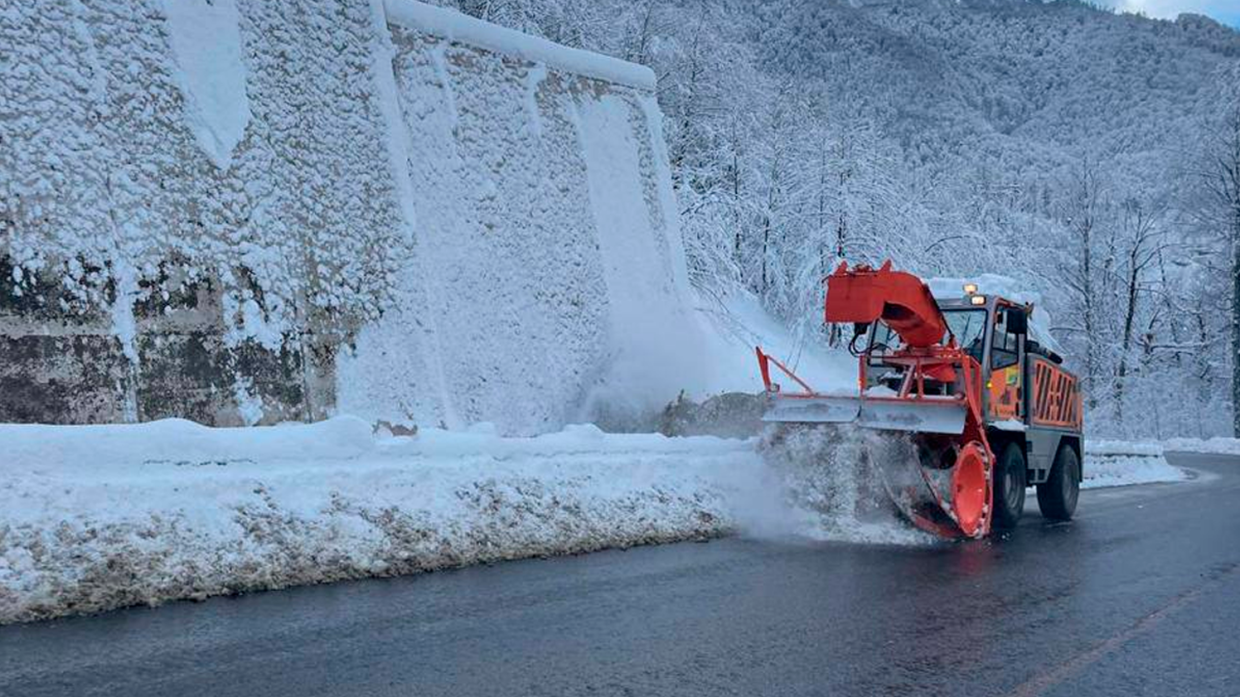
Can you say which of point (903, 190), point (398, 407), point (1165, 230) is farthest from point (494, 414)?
point (1165, 230)

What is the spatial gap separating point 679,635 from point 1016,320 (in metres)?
8.75

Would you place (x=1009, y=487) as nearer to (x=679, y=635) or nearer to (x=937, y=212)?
(x=679, y=635)

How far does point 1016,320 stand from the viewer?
1322 cm

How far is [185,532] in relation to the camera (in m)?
6.81

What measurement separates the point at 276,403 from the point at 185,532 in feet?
15.3

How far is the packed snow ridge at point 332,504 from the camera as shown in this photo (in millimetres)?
6324

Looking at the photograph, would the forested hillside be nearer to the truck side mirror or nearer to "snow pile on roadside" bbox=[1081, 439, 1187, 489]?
"snow pile on roadside" bbox=[1081, 439, 1187, 489]

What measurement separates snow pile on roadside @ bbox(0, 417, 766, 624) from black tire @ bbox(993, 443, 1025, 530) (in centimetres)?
415

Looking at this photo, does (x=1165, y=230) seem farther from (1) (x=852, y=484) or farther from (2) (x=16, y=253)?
(2) (x=16, y=253)

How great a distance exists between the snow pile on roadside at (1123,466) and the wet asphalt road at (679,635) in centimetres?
1417

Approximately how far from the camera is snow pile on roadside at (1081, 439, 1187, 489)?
22609 millimetres

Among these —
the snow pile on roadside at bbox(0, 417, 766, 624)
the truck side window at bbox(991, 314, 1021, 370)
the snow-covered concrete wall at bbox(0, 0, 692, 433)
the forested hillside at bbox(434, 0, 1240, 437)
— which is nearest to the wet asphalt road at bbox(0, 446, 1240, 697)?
the snow pile on roadside at bbox(0, 417, 766, 624)

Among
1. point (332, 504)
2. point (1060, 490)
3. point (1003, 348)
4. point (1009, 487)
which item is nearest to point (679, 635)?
point (332, 504)

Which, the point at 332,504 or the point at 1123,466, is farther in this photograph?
the point at 1123,466
